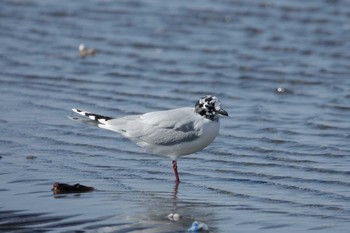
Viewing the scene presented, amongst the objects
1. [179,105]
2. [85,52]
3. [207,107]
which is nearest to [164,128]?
[207,107]

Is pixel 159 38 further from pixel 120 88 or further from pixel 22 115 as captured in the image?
pixel 22 115

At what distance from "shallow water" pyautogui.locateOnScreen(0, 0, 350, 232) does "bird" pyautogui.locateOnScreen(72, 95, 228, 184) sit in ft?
0.91

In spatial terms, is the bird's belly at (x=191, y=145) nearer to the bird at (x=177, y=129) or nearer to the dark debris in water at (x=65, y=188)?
the bird at (x=177, y=129)

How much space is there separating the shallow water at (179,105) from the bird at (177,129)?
0.28 m

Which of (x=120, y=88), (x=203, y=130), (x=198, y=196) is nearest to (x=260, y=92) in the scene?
(x=120, y=88)

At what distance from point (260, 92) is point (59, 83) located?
8.99 ft

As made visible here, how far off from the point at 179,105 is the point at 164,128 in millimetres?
2859

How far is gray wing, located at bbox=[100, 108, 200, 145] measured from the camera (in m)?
8.63

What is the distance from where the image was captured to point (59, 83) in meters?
12.7

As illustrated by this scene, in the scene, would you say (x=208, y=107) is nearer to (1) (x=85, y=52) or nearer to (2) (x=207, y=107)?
(2) (x=207, y=107)

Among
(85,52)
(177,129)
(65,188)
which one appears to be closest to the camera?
(65,188)

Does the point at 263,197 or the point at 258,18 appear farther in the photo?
the point at 258,18

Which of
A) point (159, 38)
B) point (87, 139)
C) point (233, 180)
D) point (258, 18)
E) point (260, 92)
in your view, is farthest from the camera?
point (258, 18)

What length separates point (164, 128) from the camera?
8.69 m
